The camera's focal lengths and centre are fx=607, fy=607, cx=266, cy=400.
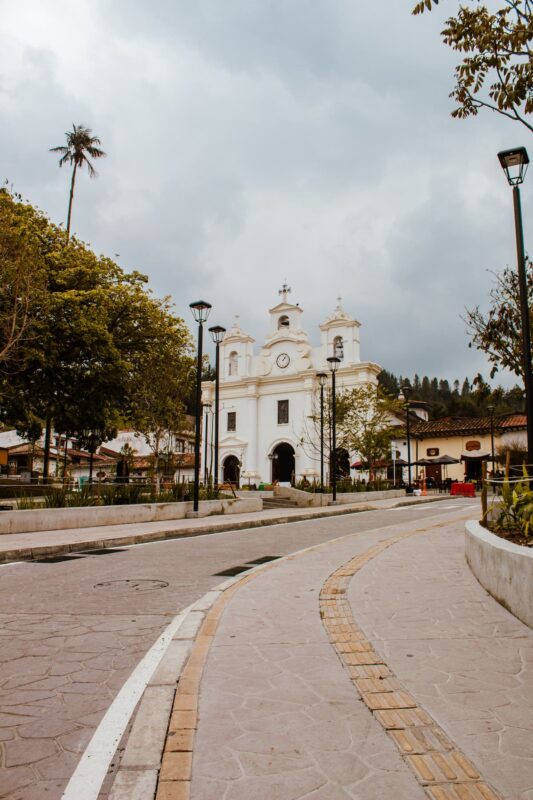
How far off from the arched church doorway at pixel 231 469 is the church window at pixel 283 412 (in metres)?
5.52

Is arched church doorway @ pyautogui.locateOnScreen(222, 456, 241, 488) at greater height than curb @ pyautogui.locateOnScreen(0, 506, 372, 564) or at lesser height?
greater

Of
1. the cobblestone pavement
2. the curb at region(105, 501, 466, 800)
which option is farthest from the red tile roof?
the curb at region(105, 501, 466, 800)

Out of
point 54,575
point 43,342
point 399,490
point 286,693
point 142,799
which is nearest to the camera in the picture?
point 142,799

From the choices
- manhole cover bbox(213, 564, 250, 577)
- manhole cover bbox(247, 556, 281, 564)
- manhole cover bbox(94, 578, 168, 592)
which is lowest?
manhole cover bbox(247, 556, 281, 564)

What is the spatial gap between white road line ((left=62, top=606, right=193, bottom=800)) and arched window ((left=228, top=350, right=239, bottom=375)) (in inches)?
2152

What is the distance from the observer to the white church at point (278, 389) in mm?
51969

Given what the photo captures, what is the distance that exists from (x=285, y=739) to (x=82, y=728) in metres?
1.07

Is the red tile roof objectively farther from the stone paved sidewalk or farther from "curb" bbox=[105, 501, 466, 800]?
"curb" bbox=[105, 501, 466, 800]

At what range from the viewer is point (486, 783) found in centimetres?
246

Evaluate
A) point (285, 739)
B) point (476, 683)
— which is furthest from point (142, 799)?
point (476, 683)

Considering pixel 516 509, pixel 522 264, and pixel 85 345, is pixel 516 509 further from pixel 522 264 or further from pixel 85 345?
pixel 85 345

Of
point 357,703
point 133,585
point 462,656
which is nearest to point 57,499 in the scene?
point 133,585

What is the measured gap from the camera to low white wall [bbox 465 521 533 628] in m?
5.02

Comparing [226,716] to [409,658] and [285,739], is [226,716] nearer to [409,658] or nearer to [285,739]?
[285,739]
